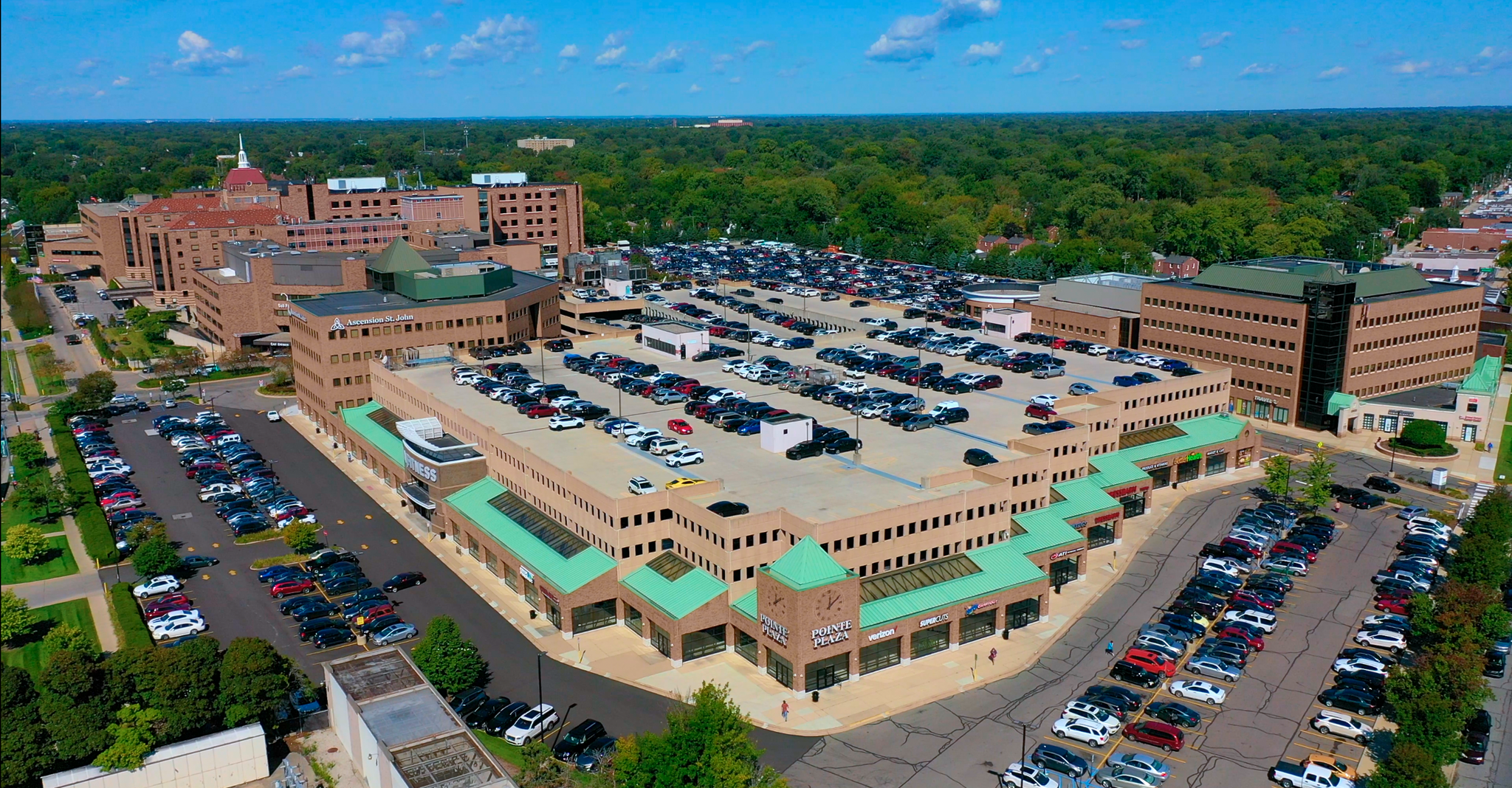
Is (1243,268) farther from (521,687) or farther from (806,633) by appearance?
(521,687)

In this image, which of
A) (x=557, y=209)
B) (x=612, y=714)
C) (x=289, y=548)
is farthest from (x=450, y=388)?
(x=557, y=209)

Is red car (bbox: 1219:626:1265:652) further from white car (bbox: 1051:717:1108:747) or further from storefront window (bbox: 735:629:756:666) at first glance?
storefront window (bbox: 735:629:756:666)

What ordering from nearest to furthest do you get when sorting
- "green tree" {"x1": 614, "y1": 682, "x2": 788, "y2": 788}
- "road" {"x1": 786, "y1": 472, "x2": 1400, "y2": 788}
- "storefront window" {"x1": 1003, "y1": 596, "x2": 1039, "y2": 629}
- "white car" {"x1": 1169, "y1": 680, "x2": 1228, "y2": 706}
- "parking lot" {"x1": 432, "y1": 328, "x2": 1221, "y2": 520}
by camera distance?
1. "green tree" {"x1": 614, "y1": 682, "x2": 788, "y2": 788}
2. "road" {"x1": 786, "y1": 472, "x2": 1400, "y2": 788}
3. "white car" {"x1": 1169, "y1": 680, "x2": 1228, "y2": 706}
4. "storefront window" {"x1": 1003, "y1": 596, "x2": 1039, "y2": 629}
5. "parking lot" {"x1": 432, "y1": 328, "x2": 1221, "y2": 520}

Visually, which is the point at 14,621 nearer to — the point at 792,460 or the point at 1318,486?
the point at 792,460

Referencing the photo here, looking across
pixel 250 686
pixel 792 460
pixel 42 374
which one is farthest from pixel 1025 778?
pixel 42 374

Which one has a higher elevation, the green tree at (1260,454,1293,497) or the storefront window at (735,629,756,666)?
the green tree at (1260,454,1293,497)

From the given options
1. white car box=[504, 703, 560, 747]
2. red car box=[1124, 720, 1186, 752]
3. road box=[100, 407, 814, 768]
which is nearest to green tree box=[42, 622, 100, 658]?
road box=[100, 407, 814, 768]
